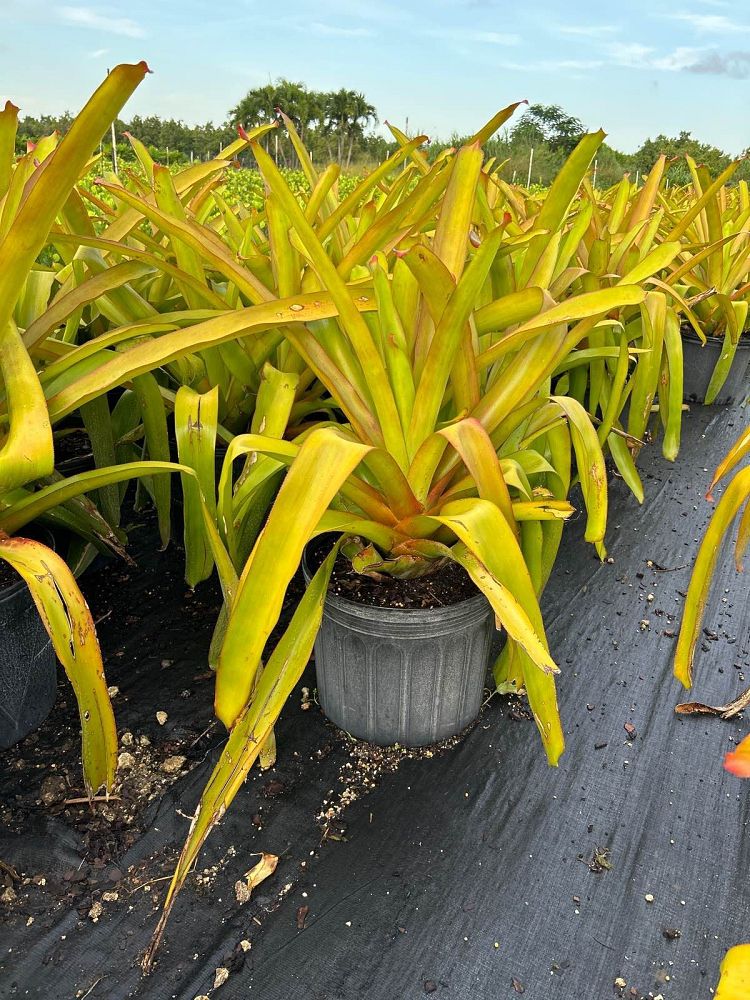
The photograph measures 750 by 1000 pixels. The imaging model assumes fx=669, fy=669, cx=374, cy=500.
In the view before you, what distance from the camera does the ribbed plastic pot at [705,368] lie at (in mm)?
2666

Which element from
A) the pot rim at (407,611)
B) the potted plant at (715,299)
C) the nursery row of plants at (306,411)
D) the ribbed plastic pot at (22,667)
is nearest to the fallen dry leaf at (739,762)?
the nursery row of plants at (306,411)

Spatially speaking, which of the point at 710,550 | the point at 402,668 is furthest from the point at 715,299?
the point at 402,668

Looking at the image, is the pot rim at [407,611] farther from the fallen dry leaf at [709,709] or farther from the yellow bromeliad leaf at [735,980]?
the yellow bromeliad leaf at [735,980]

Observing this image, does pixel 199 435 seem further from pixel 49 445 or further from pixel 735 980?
pixel 735 980

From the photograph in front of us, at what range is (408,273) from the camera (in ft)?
3.32

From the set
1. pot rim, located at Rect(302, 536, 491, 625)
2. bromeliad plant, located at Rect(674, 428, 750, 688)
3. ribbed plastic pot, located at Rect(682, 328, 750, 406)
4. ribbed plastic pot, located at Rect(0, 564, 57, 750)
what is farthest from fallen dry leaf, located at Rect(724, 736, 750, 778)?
ribbed plastic pot, located at Rect(682, 328, 750, 406)

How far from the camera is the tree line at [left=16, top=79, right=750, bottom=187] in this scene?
13.3 m

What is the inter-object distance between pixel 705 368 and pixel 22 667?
2.62 m

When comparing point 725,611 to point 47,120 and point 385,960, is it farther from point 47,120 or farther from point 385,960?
point 47,120

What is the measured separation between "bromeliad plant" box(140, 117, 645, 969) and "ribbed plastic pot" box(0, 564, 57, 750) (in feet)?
1.14

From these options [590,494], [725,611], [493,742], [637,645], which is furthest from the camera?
[725,611]

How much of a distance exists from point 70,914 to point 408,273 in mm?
991

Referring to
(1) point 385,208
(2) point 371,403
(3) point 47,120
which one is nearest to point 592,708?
(2) point 371,403

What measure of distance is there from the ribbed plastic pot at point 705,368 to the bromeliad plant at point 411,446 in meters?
1.85
